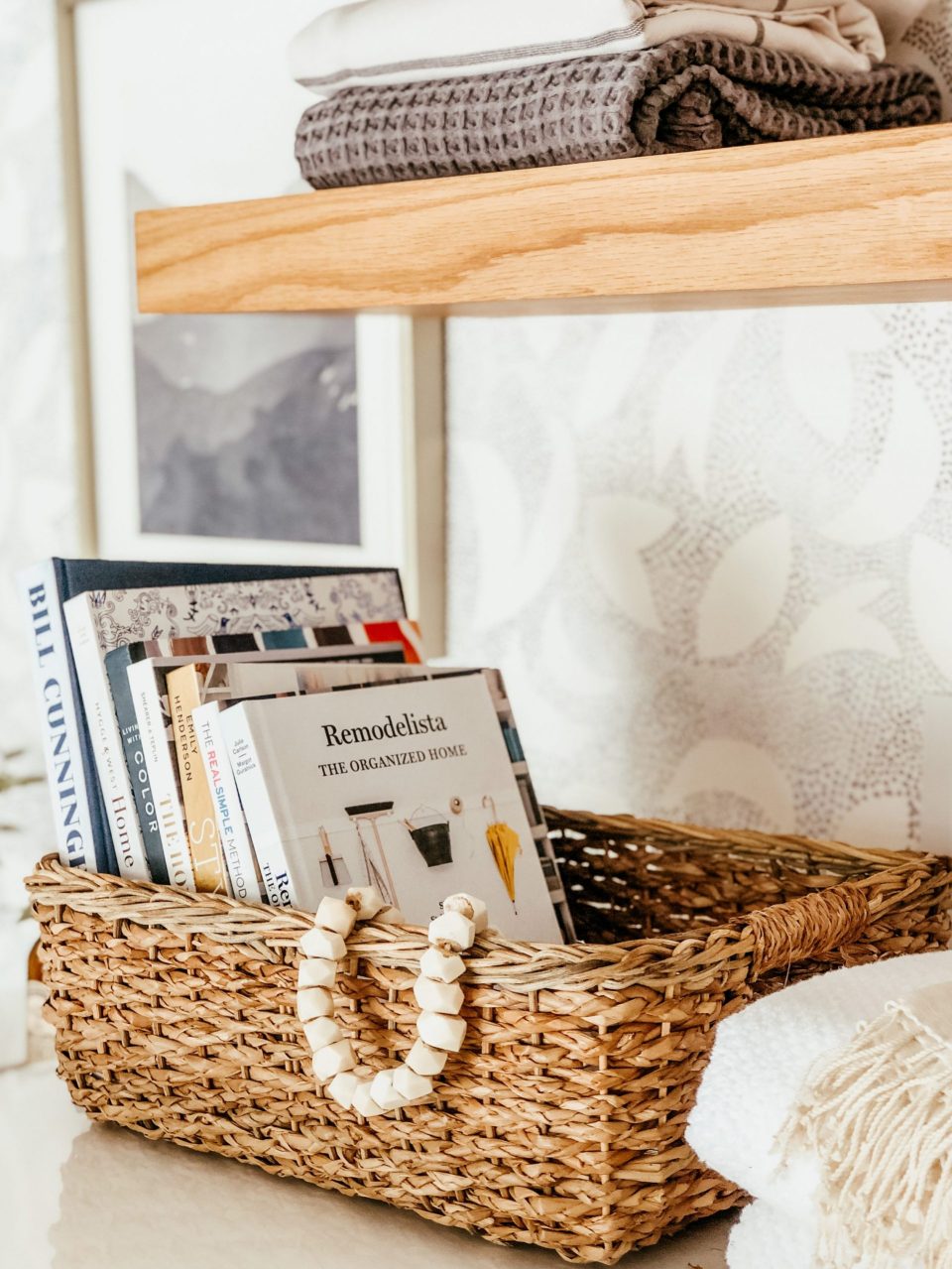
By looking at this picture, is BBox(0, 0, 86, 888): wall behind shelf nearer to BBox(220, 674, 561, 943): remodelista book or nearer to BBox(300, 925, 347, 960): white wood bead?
BBox(220, 674, 561, 943): remodelista book

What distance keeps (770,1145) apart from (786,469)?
0.53m

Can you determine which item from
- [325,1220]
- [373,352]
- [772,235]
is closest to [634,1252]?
[325,1220]

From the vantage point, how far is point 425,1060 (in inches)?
26.0

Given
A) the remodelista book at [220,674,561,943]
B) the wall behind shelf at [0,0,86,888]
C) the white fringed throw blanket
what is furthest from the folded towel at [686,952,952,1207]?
the wall behind shelf at [0,0,86,888]

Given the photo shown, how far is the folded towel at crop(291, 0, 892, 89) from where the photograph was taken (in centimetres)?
72

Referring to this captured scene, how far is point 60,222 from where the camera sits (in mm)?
1332

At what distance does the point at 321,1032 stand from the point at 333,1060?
0.05 feet

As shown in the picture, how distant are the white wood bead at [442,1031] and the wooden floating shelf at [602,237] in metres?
0.37

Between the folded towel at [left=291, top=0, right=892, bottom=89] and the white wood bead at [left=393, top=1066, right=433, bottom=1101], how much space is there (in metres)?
0.51

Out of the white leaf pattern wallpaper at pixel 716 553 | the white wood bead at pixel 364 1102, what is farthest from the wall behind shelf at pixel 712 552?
the white wood bead at pixel 364 1102

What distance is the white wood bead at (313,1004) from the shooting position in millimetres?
683

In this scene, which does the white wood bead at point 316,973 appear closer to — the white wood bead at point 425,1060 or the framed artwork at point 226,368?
the white wood bead at point 425,1060

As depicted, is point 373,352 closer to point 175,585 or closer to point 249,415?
point 249,415

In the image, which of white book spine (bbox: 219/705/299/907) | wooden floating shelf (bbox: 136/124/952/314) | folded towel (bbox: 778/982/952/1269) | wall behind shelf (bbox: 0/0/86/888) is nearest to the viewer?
folded towel (bbox: 778/982/952/1269)
